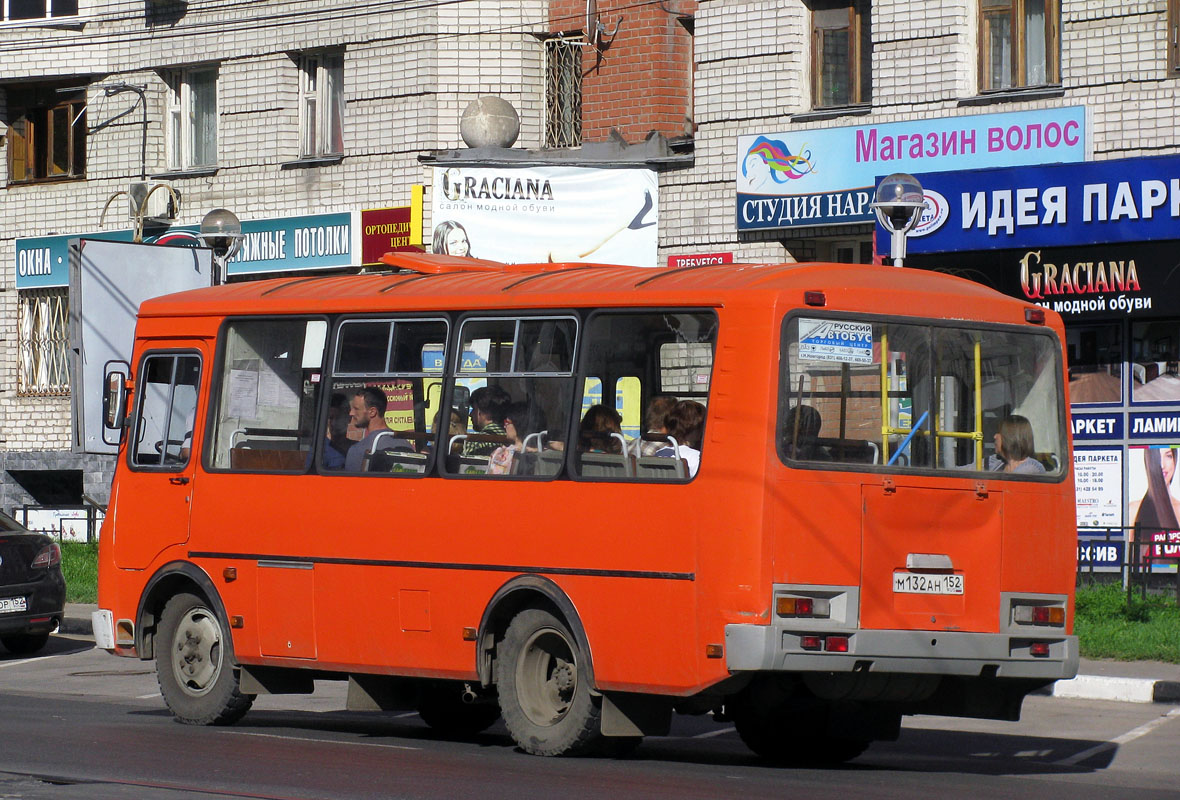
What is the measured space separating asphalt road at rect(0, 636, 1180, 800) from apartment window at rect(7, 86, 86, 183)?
1441 cm

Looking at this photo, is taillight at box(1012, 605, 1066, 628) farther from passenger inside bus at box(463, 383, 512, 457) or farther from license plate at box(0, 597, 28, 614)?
license plate at box(0, 597, 28, 614)

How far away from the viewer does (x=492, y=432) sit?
36.0 feet

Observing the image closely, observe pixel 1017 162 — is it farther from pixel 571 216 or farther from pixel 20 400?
pixel 20 400

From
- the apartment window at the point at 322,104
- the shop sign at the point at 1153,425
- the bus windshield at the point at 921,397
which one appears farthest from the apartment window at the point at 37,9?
the bus windshield at the point at 921,397

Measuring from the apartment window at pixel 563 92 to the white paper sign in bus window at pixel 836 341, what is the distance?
1331cm

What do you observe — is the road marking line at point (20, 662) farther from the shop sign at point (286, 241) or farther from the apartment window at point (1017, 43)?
the apartment window at point (1017, 43)

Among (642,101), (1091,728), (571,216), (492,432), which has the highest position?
(642,101)

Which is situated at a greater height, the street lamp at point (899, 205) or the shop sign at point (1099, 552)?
the street lamp at point (899, 205)

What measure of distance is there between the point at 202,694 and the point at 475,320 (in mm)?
3259

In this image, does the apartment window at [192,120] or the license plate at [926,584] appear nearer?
the license plate at [926,584]

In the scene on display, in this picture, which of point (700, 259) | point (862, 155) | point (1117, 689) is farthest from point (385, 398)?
point (700, 259)

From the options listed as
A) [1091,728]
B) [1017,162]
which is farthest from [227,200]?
[1091,728]

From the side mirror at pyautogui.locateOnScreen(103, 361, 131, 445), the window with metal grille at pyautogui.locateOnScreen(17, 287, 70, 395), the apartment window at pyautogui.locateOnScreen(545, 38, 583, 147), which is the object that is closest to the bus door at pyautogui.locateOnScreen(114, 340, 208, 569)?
the side mirror at pyautogui.locateOnScreen(103, 361, 131, 445)

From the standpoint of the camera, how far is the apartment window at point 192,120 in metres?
26.0
